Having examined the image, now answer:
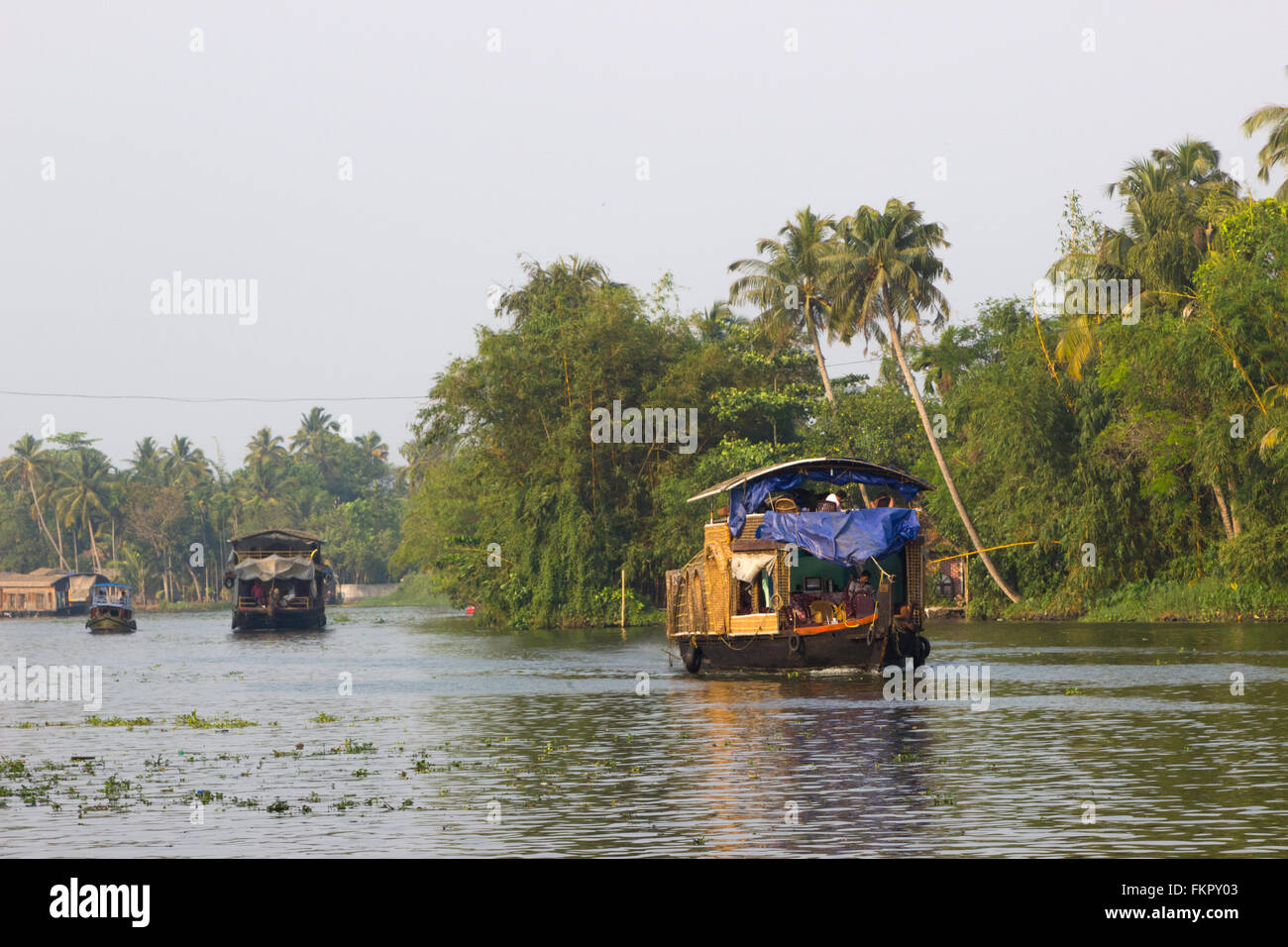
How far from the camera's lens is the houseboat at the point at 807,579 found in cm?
3288

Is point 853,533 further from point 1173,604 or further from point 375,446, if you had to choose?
point 375,446

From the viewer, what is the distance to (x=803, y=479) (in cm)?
3597

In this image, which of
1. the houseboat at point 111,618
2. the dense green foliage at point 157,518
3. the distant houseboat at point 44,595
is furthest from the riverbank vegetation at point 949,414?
the dense green foliage at point 157,518

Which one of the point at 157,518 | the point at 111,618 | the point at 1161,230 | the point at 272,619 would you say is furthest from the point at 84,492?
the point at 1161,230

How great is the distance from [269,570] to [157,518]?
224 ft

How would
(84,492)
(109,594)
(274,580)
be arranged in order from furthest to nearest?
(84,492) < (109,594) < (274,580)

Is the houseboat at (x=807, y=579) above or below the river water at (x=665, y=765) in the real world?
above

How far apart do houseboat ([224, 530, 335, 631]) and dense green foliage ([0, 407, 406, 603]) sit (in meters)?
58.1

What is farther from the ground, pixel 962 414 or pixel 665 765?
pixel 962 414

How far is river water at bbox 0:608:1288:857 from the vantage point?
47.2ft

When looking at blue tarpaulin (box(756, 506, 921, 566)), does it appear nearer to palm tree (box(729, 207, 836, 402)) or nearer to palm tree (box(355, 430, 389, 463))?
palm tree (box(729, 207, 836, 402))

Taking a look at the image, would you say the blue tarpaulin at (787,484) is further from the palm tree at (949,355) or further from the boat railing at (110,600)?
the boat railing at (110,600)

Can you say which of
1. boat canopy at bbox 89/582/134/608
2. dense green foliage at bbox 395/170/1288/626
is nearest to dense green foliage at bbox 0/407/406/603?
boat canopy at bbox 89/582/134/608
